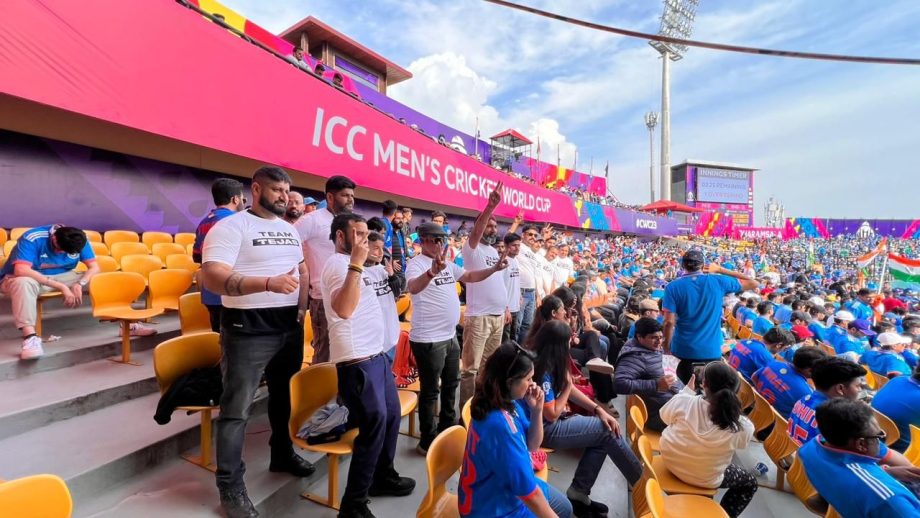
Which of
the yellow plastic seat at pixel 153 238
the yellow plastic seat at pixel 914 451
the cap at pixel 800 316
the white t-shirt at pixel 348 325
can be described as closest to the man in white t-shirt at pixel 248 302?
the white t-shirt at pixel 348 325

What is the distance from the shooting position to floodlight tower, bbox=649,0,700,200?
42969 millimetres

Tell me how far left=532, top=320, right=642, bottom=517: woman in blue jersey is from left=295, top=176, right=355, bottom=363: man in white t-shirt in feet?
5.05

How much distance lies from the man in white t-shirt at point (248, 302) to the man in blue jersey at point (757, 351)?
4.64 metres

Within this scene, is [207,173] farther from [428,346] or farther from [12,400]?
[428,346]

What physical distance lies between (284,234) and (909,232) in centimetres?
7438

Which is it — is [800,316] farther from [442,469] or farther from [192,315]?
[192,315]

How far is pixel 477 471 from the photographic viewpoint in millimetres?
1672

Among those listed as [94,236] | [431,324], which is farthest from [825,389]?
[94,236]

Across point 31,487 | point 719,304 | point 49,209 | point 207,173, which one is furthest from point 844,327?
point 49,209

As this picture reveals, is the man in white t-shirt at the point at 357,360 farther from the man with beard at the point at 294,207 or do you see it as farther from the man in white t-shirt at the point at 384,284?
the man with beard at the point at 294,207

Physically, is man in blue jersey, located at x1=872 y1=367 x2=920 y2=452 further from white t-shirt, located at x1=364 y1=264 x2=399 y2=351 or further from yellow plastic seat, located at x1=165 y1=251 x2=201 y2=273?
yellow plastic seat, located at x1=165 y1=251 x2=201 y2=273

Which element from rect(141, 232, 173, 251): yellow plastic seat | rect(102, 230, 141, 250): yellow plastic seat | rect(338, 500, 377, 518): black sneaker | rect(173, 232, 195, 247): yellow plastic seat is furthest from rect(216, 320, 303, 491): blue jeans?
rect(173, 232, 195, 247): yellow plastic seat

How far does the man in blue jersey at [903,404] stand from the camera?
3.11 m

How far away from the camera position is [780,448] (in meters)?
3.04
